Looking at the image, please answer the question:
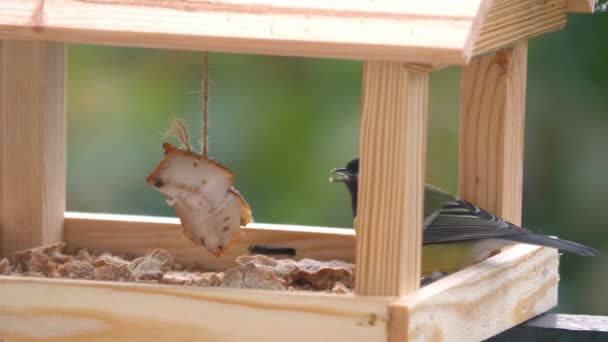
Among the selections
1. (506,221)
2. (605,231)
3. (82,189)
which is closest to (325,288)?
(506,221)

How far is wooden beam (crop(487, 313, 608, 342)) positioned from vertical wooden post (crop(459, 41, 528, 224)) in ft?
1.46

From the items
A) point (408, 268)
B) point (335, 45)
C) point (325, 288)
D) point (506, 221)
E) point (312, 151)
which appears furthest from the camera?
point (312, 151)

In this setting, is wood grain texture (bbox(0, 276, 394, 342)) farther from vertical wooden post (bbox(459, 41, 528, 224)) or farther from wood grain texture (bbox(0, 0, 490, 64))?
vertical wooden post (bbox(459, 41, 528, 224))

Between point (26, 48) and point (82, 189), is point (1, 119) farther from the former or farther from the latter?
point (82, 189)

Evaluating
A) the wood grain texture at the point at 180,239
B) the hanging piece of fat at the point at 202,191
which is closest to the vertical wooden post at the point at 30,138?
the wood grain texture at the point at 180,239

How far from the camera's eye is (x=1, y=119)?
15.1ft

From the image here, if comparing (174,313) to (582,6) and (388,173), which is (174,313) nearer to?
(388,173)

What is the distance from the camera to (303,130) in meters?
6.52

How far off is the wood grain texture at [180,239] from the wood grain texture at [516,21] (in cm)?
98

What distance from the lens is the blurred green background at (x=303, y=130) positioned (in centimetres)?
607

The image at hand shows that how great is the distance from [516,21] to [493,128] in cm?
46

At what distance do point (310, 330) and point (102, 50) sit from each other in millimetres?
3753

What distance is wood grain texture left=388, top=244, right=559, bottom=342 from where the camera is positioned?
3391mm

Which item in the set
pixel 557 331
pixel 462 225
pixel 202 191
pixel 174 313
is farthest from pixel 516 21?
pixel 174 313
